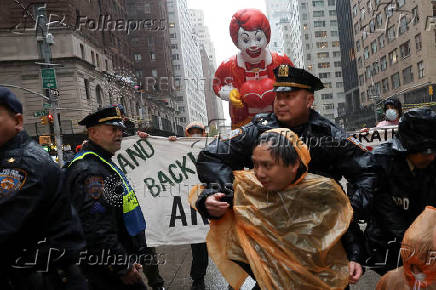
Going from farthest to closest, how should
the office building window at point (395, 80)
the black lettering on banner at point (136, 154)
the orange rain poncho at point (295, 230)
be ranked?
the office building window at point (395, 80) → the black lettering on banner at point (136, 154) → the orange rain poncho at point (295, 230)

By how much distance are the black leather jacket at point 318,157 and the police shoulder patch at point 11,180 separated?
1101 mm

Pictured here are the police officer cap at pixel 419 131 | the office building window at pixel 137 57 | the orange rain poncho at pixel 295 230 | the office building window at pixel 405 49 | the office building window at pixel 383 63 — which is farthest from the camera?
the office building window at pixel 137 57

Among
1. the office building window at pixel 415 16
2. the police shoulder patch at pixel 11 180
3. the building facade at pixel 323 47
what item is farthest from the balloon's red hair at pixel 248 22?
the building facade at pixel 323 47

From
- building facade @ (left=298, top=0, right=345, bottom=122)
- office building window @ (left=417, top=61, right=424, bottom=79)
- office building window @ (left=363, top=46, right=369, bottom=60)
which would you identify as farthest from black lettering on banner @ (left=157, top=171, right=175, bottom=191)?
building facade @ (left=298, top=0, right=345, bottom=122)

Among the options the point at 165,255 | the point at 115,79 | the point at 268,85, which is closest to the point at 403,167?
the point at 268,85

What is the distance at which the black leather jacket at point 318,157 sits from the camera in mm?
2477

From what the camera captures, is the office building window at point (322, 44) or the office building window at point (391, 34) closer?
the office building window at point (391, 34)

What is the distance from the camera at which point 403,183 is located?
9.07 ft

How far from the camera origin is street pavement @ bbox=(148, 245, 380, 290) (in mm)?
4547

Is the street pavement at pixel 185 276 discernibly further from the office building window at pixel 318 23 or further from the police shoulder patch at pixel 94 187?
the office building window at pixel 318 23

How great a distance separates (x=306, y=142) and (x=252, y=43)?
2.34 metres

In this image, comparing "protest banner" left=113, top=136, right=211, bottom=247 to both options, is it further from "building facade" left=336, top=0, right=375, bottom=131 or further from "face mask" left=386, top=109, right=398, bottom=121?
"building facade" left=336, top=0, right=375, bottom=131

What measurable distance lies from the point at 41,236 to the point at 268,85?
3165 mm

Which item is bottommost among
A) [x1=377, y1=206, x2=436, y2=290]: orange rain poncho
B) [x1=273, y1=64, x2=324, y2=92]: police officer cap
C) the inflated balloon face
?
[x1=377, y1=206, x2=436, y2=290]: orange rain poncho
